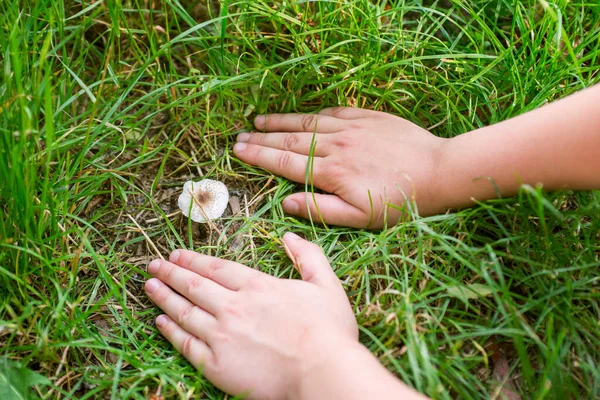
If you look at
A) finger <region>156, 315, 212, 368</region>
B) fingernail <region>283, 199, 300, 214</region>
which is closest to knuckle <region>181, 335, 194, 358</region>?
finger <region>156, 315, 212, 368</region>

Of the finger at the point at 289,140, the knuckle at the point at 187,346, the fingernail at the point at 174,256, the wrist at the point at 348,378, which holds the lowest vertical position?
the knuckle at the point at 187,346

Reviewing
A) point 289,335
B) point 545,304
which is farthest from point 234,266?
point 545,304

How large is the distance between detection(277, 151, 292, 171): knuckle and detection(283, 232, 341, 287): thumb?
9.8 inches

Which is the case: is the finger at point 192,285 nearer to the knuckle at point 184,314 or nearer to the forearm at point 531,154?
the knuckle at point 184,314

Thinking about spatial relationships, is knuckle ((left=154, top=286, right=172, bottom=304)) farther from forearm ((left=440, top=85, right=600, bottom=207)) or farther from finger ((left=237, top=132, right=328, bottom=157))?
forearm ((left=440, top=85, right=600, bottom=207))

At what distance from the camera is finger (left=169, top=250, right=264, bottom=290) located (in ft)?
4.88

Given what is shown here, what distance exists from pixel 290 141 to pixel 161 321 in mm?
697

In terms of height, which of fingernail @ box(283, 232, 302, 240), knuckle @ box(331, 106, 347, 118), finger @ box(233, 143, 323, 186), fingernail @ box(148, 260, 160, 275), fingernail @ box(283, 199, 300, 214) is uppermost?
knuckle @ box(331, 106, 347, 118)

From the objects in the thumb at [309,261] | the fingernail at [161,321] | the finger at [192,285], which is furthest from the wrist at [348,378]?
the fingernail at [161,321]

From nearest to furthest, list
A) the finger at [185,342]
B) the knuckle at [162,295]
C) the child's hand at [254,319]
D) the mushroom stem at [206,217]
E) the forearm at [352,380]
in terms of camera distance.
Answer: the forearm at [352,380], the child's hand at [254,319], the finger at [185,342], the knuckle at [162,295], the mushroom stem at [206,217]

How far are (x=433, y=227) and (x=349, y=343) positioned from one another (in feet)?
1.47

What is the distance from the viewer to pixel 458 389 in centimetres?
130

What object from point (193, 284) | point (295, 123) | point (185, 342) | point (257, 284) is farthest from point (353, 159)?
point (185, 342)

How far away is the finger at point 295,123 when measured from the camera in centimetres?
178
